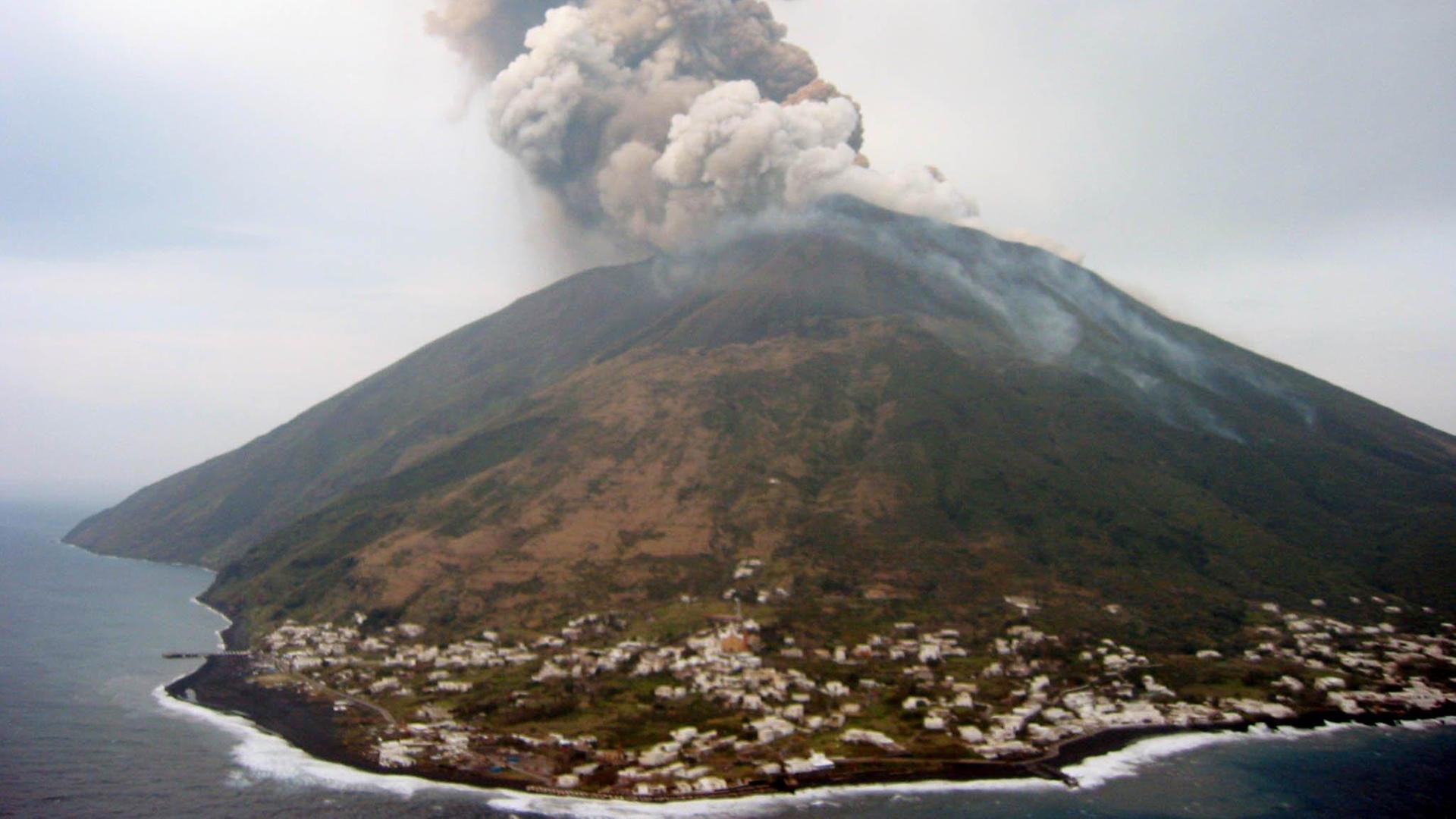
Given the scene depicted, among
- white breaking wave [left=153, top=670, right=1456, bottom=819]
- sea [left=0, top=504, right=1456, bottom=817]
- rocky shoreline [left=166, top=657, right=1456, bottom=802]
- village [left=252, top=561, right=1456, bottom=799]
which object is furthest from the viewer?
village [left=252, top=561, right=1456, bottom=799]

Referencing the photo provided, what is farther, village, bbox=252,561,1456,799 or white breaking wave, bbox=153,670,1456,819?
village, bbox=252,561,1456,799

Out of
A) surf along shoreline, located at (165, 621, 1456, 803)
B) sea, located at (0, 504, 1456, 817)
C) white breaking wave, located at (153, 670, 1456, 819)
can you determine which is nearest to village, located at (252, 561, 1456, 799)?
surf along shoreline, located at (165, 621, 1456, 803)

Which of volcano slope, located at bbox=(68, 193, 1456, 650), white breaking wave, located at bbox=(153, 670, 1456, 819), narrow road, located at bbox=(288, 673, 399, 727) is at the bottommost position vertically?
white breaking wave, located at bbox=(153, 670, 1456, 819)

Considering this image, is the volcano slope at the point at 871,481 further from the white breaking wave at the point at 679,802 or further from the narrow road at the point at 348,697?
the white breaking wave at the point at 679,802

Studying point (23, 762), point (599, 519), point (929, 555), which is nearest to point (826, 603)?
point (929, 555)

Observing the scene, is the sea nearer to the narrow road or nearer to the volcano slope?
the narrow road

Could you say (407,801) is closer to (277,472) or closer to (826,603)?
(826,603)
